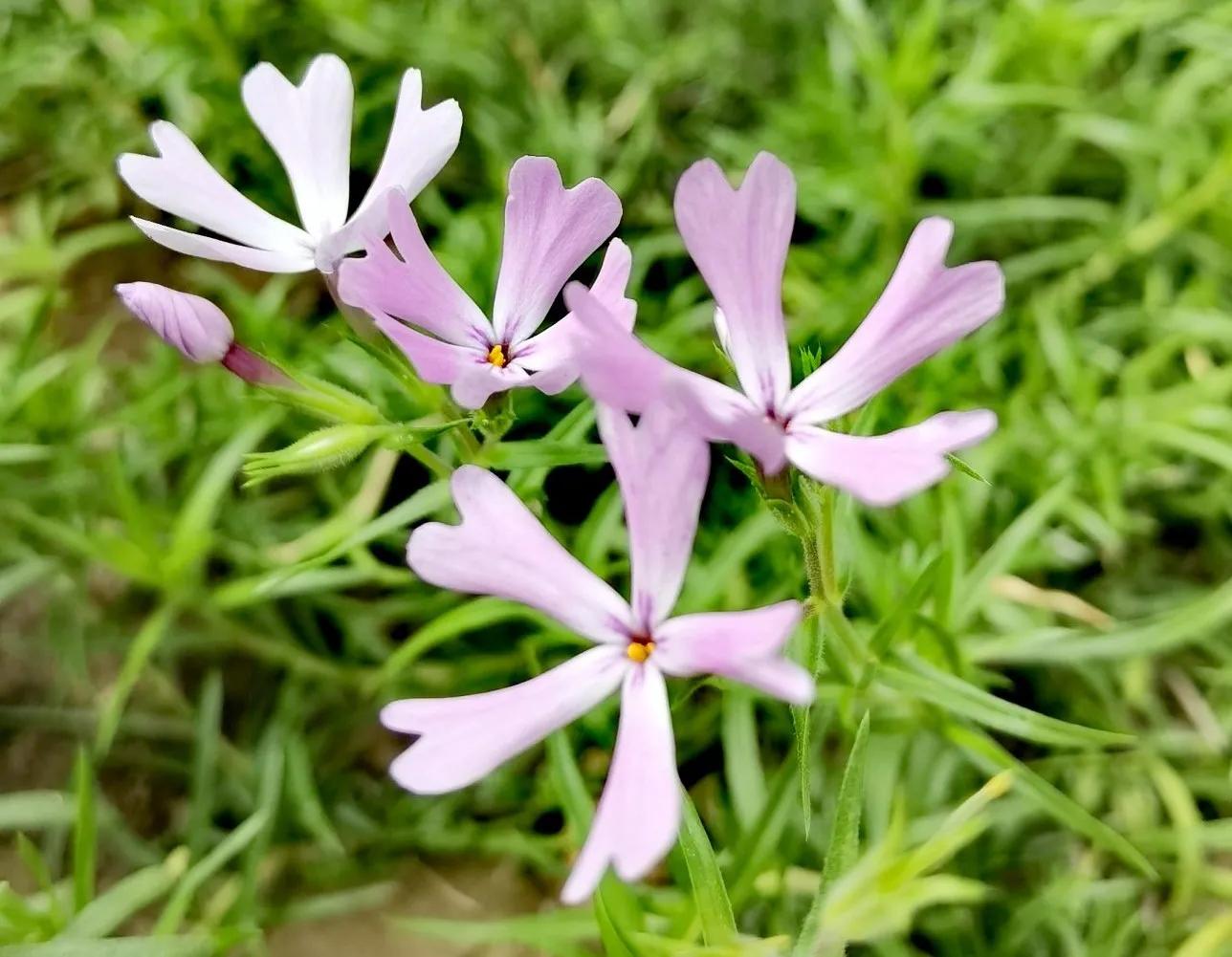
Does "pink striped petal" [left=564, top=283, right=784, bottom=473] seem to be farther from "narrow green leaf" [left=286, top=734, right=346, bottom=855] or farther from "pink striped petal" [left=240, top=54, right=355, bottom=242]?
"narrow green leaf" [left=286, top=734, right=346, bottom=855]

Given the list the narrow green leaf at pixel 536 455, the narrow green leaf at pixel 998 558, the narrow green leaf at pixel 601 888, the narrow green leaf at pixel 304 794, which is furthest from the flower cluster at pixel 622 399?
the narrow green leaf at pixel 304 794

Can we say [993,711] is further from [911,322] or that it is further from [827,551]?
[911,322]

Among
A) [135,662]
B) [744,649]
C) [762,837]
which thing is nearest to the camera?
[744,649]

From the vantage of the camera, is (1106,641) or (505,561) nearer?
(505,561)

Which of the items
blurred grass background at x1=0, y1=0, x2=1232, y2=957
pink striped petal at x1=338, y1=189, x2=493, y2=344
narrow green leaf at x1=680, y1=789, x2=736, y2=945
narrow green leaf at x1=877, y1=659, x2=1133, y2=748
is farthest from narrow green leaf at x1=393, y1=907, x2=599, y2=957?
pink striped petal at x1=338, y1=189, x2=493, y2=344

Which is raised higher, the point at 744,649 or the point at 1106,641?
the point at 744,649

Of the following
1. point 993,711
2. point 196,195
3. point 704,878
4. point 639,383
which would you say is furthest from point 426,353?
point 993,711

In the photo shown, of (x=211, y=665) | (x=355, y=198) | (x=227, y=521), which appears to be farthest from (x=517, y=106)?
(x=211, y=665)

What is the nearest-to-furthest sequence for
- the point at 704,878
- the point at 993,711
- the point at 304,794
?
the point at 704,878 < the point at 993,711 < the point at 304,794
